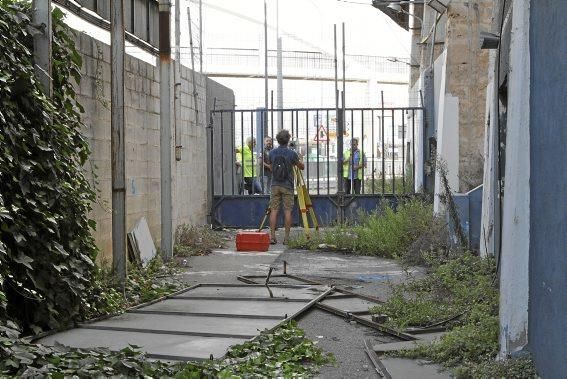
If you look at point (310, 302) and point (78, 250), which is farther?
point (310, 302)

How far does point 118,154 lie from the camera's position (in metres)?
9.26

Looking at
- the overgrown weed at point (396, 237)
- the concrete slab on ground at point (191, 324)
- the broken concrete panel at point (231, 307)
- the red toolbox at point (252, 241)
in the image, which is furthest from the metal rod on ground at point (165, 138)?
the broken concrete panel at point (231, 307)

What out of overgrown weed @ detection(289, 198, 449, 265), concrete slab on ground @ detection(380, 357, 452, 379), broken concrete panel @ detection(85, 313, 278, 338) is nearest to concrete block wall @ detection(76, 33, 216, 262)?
broken concrete panel @ detection(85, 313, 278, 338)

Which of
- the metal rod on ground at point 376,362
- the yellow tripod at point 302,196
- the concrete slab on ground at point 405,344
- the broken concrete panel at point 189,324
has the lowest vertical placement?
the metal rod on ground at point 376,362

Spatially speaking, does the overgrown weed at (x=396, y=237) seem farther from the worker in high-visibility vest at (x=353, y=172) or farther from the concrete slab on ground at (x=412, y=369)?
the concrete slab on ground at (x=412, y=369)

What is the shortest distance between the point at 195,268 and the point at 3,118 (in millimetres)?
5989

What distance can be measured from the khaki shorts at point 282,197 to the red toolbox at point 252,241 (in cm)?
111

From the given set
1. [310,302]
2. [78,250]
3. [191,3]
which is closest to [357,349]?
[310,302]

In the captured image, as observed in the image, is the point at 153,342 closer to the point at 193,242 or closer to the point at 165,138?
the point at 165,138

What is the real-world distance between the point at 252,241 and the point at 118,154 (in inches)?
214

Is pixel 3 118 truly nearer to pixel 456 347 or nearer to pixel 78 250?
pixel 78 250

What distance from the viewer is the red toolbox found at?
1441 cm

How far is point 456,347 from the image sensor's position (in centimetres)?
628

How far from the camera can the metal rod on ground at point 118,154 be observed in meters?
9.16
